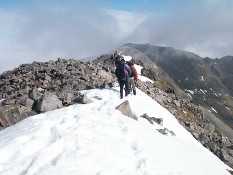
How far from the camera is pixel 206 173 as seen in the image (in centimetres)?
1783

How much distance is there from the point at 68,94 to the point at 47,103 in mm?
3197

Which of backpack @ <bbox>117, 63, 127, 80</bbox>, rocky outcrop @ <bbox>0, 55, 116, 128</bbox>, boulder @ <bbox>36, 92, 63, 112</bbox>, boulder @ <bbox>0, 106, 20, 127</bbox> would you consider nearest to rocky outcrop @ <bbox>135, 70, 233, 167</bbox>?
rocky outcrop @ <bbox>0, 55, 116, 128</bbox>

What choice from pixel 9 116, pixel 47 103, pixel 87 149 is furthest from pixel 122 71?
pixel 87 149

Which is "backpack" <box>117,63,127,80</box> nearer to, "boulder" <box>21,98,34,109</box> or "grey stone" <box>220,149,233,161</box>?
"boulder" <box>21,98,34,109</box>

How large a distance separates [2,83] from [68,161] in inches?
1378

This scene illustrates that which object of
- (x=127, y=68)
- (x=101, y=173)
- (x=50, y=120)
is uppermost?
(x=127, y=68)

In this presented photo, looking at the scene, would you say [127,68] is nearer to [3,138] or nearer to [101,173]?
[3,138]

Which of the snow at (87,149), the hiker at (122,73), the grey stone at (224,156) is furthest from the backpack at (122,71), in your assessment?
the grey stone at (224,156)

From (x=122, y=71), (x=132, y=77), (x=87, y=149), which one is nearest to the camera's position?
(x=87, y=149)

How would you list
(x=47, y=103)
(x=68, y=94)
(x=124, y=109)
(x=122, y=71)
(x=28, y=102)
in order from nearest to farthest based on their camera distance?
(x=124, y=109) → (x=47, y=103) → (x=28, y=102) → (x=68, y=94) → (x=122, y=71)

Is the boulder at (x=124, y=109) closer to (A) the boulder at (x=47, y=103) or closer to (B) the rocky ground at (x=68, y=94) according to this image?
(B) the rocky ground at (x=68, y=94)

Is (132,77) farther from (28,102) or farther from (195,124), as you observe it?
(195,124)

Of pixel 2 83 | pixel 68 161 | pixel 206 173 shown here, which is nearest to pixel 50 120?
pixel 68 161

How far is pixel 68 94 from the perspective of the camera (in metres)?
27.0
